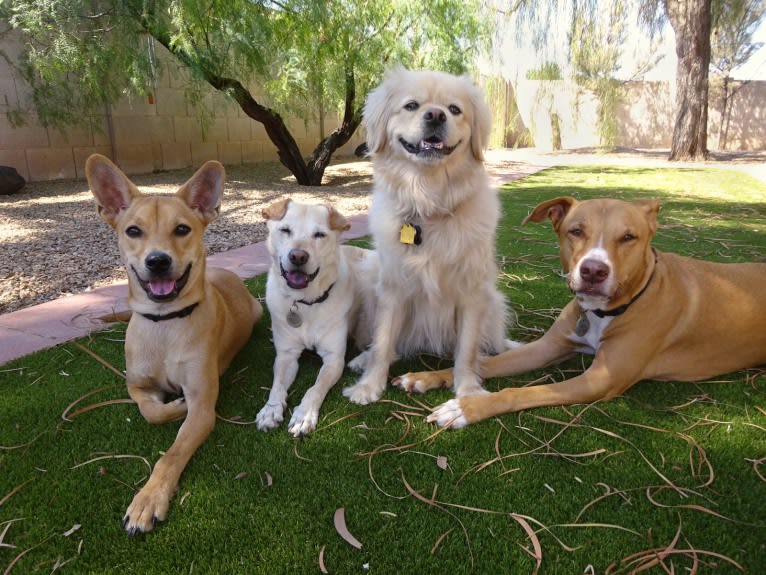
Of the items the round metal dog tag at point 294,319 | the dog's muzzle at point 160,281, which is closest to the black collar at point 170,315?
the dog's muzzle at point 160,281

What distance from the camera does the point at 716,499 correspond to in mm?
2092

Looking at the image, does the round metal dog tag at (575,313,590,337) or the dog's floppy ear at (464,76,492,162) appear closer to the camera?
the round metal dog tag at (575,313,590,337)

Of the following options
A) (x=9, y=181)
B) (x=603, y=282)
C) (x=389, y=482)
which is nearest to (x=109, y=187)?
(x=389, y=482)

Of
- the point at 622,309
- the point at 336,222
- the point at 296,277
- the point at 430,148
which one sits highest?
the point at 430,148

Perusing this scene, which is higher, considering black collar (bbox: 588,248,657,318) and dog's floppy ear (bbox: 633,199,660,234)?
dog's floppy ear (bbox: 633,199,660,234)

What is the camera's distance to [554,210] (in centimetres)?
305

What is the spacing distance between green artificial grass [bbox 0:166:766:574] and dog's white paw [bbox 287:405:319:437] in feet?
0.16

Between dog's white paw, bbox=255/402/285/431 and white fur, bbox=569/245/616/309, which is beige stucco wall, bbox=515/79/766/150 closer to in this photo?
white fur, bbox=569/245/616/309

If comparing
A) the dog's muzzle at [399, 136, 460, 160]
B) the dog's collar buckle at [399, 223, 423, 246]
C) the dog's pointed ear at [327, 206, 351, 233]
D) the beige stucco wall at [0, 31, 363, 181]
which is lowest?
the dog's collar buckle at [399, 223, 423, 246]

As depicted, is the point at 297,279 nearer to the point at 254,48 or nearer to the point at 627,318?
the point at 627,318

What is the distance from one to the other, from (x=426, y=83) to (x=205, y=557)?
2.63 metres

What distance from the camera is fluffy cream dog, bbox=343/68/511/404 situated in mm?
2979

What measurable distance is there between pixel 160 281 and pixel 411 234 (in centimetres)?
135

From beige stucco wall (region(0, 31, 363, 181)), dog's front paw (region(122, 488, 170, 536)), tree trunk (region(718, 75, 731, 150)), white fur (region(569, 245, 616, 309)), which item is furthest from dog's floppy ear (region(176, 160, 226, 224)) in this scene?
tree trunk (region(718, 75, 731, 150))
